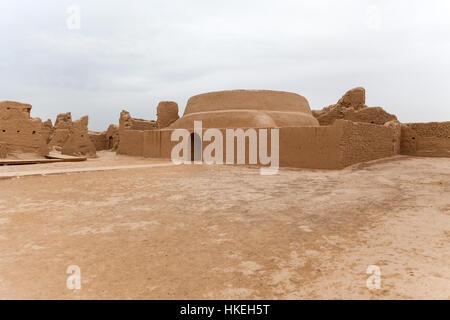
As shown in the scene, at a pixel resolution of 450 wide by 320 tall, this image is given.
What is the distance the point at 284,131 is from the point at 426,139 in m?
7.49

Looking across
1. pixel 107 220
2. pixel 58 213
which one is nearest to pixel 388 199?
pixel 107 220

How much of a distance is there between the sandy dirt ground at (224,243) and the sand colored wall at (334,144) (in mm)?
4076

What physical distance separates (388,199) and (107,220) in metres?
4.63

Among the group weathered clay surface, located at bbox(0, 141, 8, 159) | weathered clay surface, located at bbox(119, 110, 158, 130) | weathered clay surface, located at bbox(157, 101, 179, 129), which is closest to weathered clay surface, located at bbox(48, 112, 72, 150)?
weathered clay surface, located at bbox(119, 110, 158, 130)

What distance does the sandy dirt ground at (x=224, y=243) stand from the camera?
2027mm

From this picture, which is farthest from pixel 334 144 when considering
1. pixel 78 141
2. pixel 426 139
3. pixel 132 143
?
pixel 78 141

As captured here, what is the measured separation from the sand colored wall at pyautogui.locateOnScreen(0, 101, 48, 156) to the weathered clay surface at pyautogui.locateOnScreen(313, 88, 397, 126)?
632 inches

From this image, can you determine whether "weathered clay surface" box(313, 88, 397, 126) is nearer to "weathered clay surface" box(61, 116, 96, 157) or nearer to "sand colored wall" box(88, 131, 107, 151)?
"weathered clay surface" box(61, 116, 96, 157)

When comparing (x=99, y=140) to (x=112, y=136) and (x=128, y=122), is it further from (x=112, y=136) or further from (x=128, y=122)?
(x=128, y=122)

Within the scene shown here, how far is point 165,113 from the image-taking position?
19234mm

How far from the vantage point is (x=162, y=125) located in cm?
1908
